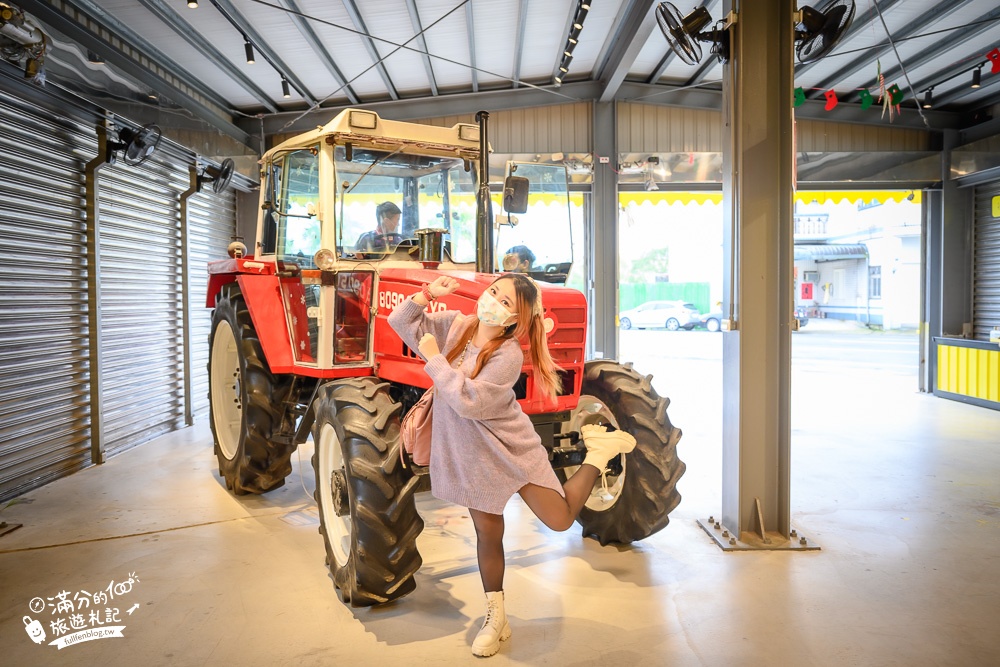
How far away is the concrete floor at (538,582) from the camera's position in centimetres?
286

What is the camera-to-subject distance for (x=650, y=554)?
3.91 m

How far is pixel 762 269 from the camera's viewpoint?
4137 mm

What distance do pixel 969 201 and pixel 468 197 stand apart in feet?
27.9

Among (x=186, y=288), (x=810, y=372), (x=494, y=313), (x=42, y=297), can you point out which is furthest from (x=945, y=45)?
(x=42, y=297)

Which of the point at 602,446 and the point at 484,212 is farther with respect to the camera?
the point at 484,212

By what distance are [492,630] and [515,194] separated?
2.26 m

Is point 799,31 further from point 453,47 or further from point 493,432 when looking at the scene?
point 453,47

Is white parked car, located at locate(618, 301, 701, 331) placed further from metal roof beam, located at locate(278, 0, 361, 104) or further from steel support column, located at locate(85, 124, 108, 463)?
steel support column, located at locate(85, 124, 108, 463)

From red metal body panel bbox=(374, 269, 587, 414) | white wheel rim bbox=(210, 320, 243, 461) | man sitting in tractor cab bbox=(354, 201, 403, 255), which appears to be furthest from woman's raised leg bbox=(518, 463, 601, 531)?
white wheel rim bbox=(210, 320, 243, 461)

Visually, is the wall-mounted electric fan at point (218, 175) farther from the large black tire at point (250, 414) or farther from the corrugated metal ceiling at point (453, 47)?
the large black tire at point (250, 414)

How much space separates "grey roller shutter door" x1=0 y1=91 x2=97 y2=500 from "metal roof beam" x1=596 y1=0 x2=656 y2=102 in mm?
4971

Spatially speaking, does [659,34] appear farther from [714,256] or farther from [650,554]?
[714,256]

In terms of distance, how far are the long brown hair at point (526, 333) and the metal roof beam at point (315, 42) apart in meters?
3.87

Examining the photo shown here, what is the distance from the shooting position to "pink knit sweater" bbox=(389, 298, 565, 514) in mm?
2662
